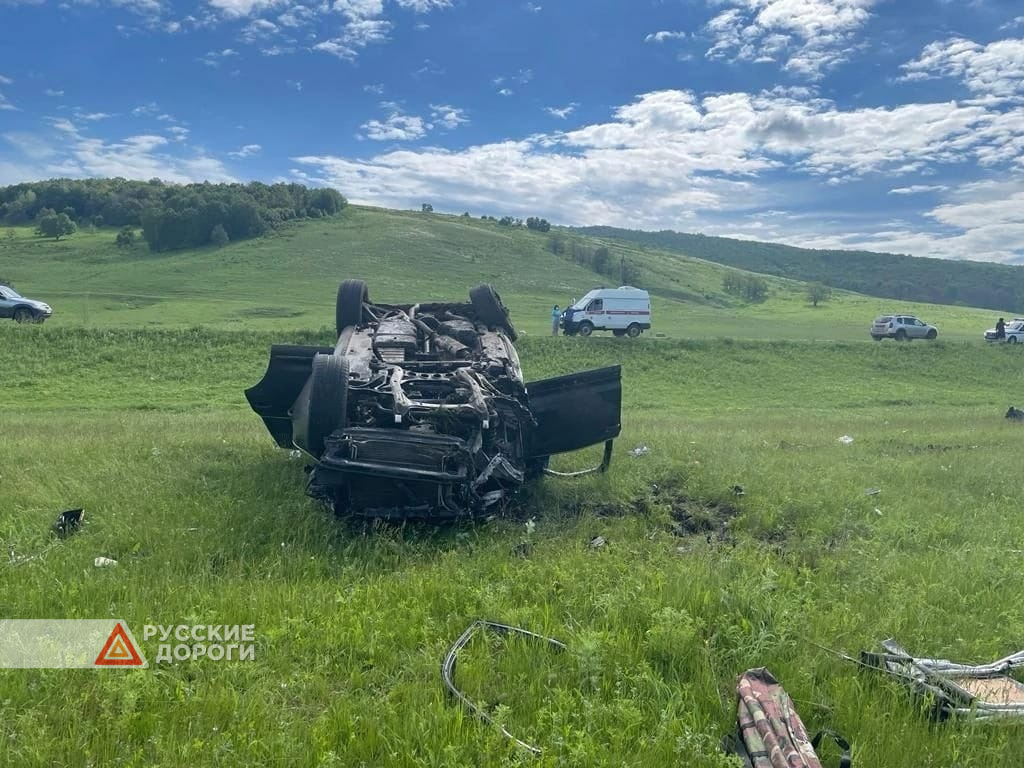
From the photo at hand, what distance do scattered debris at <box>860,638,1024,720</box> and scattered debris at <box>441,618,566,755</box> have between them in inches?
69.0

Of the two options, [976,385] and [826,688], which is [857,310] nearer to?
[976,385]

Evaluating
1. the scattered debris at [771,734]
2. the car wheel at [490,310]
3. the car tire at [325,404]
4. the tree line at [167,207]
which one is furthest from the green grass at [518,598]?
the tree line at [167,207]

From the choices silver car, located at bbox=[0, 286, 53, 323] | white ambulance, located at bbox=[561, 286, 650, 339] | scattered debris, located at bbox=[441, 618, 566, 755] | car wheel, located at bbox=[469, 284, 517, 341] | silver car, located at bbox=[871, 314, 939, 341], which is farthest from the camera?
silver car, located at bbox=[871, 314, 939, 341]

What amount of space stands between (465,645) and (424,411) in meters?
2.80

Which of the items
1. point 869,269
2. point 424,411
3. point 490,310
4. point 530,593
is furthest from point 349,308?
point 869,269

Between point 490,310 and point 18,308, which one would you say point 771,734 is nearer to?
point 490,310

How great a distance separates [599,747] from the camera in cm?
304

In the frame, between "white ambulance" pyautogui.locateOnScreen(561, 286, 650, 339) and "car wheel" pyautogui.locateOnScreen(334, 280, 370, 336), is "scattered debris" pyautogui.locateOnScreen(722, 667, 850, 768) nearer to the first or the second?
"car wheel" pyautogui.locateOnScreen(334, 280, 370, 336)

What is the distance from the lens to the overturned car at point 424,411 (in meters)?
5.93

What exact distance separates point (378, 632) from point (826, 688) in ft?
7.89

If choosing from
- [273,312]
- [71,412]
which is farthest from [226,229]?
[71,412]

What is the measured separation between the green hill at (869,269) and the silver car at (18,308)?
95.0m

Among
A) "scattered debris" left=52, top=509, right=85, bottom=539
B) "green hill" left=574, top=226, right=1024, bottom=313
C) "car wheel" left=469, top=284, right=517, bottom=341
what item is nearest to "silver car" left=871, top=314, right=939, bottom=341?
"car wheel" left=469, top=284, right=517, bottom=341

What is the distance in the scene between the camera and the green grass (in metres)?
3.14
